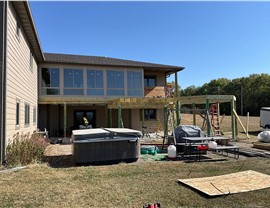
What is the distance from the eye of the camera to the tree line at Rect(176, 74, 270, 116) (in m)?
54.4

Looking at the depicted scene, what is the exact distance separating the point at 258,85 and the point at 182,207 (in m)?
61.7

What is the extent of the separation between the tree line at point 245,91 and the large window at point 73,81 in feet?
127

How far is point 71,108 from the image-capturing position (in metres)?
22.1

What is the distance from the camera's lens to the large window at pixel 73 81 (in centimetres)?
1952

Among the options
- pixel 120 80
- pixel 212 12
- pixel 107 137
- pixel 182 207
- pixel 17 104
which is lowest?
pixel 182 207

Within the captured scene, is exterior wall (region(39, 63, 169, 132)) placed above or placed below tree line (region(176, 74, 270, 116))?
below

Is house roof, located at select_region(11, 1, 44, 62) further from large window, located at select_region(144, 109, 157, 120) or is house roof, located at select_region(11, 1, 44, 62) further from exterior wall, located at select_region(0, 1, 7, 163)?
large window, located at select_region(144, 109, 157, 120)

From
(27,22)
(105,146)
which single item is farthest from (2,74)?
(105,146)

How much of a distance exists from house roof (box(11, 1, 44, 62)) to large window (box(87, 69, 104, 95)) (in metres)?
5.35

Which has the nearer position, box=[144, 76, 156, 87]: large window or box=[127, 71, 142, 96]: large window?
box=[127, 71, 142, 96]: large window

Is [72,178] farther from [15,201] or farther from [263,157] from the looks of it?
[263,157]

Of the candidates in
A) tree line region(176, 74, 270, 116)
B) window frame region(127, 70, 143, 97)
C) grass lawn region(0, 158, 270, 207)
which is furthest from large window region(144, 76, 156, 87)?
tree line region(176, 74, 270, 116)

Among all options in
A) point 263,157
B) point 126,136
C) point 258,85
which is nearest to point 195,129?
point 263,157

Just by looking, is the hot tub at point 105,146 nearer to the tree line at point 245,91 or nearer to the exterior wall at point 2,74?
the exterior wall at point 2,74
